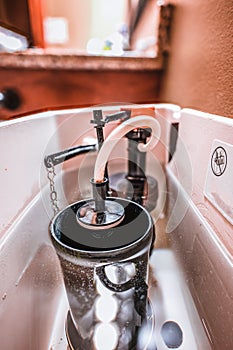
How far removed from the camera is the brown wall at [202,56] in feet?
1.39

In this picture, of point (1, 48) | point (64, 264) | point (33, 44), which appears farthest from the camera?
point (33, 44)

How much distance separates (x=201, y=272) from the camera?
41 centimetres

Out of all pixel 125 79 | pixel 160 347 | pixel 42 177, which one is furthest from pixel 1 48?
pixel 160 347

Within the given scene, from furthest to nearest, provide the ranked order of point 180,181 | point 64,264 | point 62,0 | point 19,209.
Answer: point 62,0 < point 180,181 < point 19,209 < point 64,264

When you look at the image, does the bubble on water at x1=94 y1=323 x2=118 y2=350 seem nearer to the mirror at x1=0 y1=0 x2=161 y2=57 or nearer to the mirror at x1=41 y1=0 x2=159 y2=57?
the mirror at x1=0 y1=0 x2=161 y2=57

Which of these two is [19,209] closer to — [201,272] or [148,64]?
[201,272]

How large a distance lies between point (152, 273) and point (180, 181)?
0.82 feet

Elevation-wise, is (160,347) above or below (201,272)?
below

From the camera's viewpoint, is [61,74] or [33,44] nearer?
[61,74]

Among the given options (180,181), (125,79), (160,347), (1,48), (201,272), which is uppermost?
(1,48)

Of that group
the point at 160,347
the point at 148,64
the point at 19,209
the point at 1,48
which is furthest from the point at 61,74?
the point at 160,347

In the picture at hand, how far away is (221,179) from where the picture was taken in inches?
14.1

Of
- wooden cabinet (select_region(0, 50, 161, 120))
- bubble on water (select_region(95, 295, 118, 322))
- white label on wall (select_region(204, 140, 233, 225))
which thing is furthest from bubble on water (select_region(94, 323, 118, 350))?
wooden cabinet (select_region(0, 50, 161, 120))

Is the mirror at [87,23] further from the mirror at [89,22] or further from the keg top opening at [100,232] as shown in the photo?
the keg top opening at [100,232]
